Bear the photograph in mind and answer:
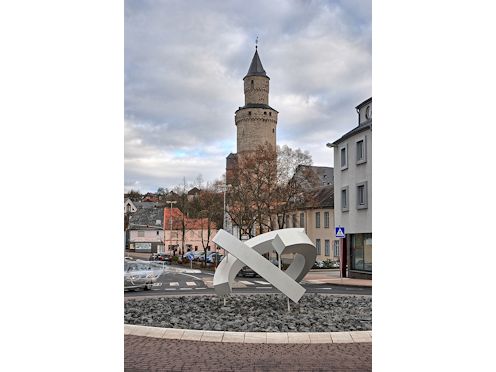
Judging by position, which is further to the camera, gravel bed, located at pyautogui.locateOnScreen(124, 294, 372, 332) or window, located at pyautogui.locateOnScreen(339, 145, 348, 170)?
window, located at pyautogui.locateOnScreen(339, 145, 348, 170)

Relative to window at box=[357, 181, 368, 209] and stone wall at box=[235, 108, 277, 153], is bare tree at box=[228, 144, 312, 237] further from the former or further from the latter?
stone wall at box=[235, 108, 277, 153]

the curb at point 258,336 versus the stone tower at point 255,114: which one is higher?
the stone tower at point 255,114

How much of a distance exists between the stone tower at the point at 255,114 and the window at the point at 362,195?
5082 centimetres

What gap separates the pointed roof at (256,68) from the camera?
86625 mm

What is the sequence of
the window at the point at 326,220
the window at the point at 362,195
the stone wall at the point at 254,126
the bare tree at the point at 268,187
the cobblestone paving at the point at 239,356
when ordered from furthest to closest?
the stone wall at the point at 254,126 < the window at the point at 326,220 < the bare tree at the point at 268,187 < the window at the point at 362,195 < the cobblestone paving at the point at 239,356

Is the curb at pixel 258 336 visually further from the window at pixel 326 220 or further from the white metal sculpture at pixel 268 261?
the window at pixel 326 220

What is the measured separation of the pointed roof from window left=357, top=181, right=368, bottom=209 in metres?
60.4

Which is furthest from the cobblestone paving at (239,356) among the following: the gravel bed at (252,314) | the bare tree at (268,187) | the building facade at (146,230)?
the building facade at (146,230)

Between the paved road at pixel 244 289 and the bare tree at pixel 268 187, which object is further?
the bare tree at pixel 268 187

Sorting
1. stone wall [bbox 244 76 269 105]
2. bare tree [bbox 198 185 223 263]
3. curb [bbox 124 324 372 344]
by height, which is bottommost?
curb [bbox 124 324 372 344]

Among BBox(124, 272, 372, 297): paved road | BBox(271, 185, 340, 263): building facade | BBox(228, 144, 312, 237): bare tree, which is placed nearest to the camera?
BBox(124, 272, 372, 297): paved road

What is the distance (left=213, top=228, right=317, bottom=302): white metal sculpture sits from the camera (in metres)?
11.6

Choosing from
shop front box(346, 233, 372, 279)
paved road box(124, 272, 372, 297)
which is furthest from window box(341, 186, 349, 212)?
paved road box(124, 272, 372, 297)

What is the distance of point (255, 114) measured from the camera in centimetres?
8350
